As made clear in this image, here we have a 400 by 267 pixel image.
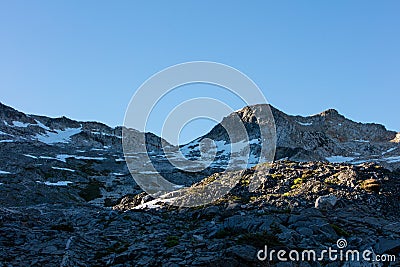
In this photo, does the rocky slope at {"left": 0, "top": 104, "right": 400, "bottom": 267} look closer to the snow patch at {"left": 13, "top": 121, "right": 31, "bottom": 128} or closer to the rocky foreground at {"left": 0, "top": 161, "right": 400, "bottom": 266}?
the rocky foreground at {"left": 0, "top": 161, "right": 400, "bottom": 266}

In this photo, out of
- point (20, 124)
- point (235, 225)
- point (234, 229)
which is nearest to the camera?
point (234, 229)

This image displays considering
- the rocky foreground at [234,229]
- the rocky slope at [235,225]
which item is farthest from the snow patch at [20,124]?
the rocky foreground at [234,229]

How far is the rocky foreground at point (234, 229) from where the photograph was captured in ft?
48.6

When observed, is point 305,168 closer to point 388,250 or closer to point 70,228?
point 388,250

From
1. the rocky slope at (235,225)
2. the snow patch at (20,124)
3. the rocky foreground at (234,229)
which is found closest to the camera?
the rocky foreground at (234,229)

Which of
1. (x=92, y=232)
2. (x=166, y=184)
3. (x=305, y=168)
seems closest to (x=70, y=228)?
(x=92, y=232)

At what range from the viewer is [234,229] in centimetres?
1811

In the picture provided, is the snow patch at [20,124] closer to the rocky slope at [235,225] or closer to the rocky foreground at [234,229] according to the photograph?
the rocky slope at [235,225]

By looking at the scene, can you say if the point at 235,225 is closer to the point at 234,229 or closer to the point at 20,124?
the point at 234,229

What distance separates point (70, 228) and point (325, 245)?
1373 cm

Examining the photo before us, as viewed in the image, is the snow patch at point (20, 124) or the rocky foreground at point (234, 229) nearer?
the rocky foreground at point (234, 229)

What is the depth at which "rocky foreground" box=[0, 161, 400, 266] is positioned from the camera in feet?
48.6

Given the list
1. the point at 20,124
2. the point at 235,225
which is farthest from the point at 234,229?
the point at 20,124

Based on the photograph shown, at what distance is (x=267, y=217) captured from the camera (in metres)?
18.9
